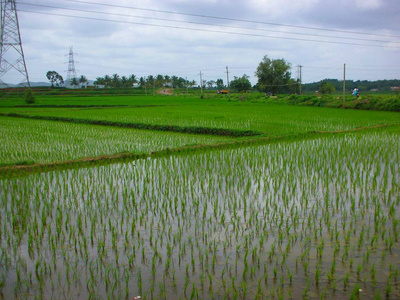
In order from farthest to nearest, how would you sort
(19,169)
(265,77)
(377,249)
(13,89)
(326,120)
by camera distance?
(265,77) < (13,89) < (326,120) < (19,169) < (377,249)

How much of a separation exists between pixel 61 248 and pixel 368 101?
18.5 metres

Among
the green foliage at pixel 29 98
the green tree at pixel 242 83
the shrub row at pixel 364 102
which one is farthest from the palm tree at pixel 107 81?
the shrub row at pixel 364 102

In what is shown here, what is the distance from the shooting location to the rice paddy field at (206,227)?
281cm

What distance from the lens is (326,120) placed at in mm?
13805

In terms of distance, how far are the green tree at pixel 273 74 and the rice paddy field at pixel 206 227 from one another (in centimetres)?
3698

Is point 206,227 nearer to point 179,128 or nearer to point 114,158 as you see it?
point 114,158

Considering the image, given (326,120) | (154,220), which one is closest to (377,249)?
(154,220)

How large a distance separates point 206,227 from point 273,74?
138ft

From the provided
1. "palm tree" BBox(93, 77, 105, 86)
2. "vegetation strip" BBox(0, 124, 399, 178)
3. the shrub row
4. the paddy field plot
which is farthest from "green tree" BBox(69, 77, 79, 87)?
the paddy field plot

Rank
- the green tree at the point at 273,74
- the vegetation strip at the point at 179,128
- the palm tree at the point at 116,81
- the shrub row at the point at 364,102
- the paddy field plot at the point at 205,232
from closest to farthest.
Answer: the paddy field plot at the point at 205,232
the vegetation strip at the point at 179,128
the shrub row at the point at 364,102
the green tree at the point at 273,74
the palm tree at the point at 116,81

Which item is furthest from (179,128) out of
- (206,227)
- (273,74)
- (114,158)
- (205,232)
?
(273,74)

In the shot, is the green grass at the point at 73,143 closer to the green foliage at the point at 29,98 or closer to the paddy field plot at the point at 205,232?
the paddy field plot at the point at 205,232

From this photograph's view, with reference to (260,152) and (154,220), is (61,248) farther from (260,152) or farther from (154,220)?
(260,152)

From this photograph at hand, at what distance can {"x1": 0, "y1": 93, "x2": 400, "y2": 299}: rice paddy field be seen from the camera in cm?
281
